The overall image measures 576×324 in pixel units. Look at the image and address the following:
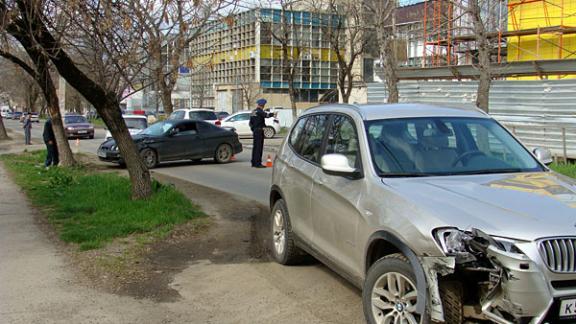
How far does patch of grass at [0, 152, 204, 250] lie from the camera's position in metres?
8.09

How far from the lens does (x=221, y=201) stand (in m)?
11.2

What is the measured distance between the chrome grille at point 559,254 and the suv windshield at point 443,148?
1.32 meters

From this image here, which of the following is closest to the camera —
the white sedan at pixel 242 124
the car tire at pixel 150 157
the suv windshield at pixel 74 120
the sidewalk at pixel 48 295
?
→ the sidewalk at pixel 48 295

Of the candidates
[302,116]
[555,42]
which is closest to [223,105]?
[555,42]

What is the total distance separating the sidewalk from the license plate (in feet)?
10.1

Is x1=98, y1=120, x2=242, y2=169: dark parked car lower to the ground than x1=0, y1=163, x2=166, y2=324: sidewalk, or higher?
higher

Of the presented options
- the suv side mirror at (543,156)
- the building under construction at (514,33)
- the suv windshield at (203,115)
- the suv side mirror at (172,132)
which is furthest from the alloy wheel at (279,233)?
the suv windshield at (203,115)

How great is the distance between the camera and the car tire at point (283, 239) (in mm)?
6324

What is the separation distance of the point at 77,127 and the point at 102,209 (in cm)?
2973

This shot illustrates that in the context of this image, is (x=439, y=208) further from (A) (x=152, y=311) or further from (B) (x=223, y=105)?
(B) (x=223, y=105)

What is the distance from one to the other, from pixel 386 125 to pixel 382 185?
90 centimetres

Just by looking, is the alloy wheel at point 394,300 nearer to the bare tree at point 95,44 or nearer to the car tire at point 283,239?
the car tire at point 283,239

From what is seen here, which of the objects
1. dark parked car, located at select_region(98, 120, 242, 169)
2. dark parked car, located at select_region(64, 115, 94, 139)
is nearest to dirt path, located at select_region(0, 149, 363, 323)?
dark parked car, located at select_region(98, 120, 242, 169)

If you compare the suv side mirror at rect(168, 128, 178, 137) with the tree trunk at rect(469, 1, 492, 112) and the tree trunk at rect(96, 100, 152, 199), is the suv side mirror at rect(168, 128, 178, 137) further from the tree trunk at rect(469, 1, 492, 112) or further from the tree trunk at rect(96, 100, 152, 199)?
the tree trunk at rect(469, 1, 492, 112)
